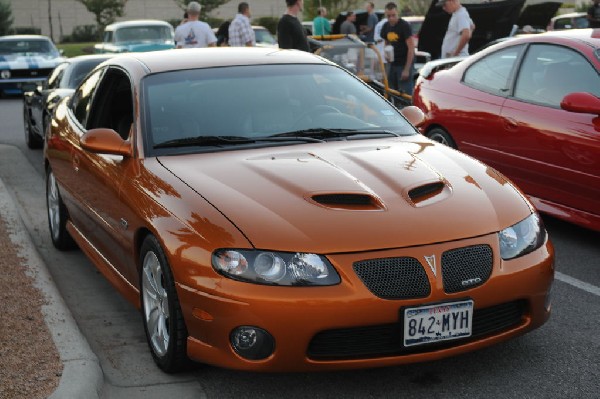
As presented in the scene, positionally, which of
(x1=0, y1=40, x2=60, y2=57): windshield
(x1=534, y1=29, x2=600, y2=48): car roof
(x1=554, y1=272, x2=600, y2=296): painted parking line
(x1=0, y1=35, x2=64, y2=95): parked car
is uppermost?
(x1=534, y1=29, x2=600, y2=48): car roof

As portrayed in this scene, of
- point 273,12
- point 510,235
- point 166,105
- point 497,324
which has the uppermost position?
point 166,105

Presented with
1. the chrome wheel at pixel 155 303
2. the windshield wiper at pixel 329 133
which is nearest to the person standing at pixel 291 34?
the windshield wiper at pixel 329 133

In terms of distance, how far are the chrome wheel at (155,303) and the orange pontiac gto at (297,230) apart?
0.01 m

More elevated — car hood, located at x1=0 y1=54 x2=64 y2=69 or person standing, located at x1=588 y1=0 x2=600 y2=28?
person standing, located at x1=588 y1=0 x2=600 y2=28

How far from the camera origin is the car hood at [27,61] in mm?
21750

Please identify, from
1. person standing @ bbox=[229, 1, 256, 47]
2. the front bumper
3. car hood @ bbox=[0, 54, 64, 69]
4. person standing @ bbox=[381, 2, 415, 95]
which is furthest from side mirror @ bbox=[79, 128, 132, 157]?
car hood @ bbox=[0, 54, 64, 69]

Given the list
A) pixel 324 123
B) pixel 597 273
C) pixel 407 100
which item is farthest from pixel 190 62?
pixel 407 100

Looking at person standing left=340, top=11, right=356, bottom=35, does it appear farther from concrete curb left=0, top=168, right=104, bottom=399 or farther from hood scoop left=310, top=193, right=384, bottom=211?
hood scoop left=310, top=193, right=384, bottom=211

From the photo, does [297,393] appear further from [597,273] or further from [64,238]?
[64,238]

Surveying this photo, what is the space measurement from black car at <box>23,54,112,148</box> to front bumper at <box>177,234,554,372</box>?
7746 millimetres

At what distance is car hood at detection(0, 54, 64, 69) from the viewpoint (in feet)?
71.4

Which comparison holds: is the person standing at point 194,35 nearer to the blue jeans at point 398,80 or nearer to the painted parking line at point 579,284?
the blue jeans at point 398,80

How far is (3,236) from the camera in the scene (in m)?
7.01

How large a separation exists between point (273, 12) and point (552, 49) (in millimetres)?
59235
